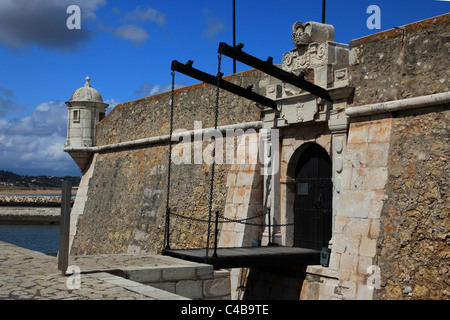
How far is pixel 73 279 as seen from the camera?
600cm

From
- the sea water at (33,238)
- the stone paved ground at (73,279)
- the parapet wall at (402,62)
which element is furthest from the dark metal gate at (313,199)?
the sea water at (33,238)

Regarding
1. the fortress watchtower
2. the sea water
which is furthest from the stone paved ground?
the sea water

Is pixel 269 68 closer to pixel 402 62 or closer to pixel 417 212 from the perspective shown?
pixel 402 62

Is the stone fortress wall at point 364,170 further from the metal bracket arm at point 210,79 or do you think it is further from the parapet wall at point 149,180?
the metal bracket arm at point 210,79

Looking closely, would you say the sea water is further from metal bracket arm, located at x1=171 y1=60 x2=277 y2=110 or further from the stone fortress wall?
metal bracket arm, located at x1=171 y1=60 x2=277 y2=110

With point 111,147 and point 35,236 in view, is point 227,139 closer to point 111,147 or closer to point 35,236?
point 111,147

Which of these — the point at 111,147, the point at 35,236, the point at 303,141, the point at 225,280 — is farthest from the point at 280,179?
the point at 35,236

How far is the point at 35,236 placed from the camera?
98.7 ft

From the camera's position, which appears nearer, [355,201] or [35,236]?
[355,201]

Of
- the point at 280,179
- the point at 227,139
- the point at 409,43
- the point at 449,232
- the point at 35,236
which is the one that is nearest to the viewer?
the point at 449,232

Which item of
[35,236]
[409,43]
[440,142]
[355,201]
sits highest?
[409,43]

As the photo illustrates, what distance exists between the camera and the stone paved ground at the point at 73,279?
5.27 meters

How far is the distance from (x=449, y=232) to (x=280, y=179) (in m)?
3.37

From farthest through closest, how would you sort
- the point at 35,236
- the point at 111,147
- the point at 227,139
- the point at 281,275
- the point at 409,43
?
1. the point at 35,236
2. the point at 111,147
3. the point at 227,139
4. the point at 281,275
5. the point at 409,43
